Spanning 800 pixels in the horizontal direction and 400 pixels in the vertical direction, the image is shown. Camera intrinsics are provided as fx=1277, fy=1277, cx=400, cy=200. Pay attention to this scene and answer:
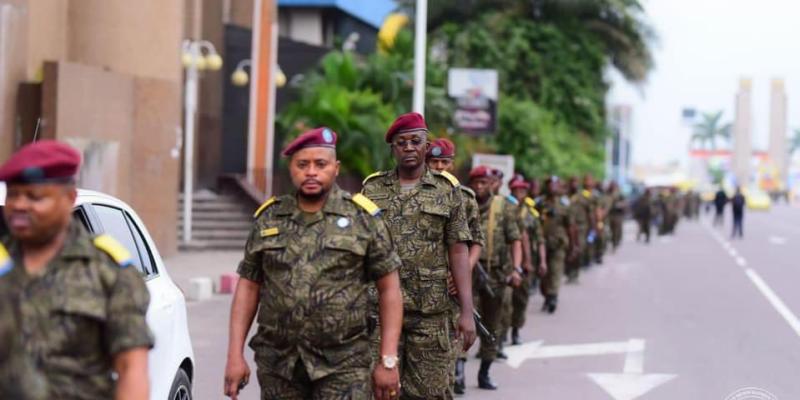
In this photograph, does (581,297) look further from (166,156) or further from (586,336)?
(166,156)

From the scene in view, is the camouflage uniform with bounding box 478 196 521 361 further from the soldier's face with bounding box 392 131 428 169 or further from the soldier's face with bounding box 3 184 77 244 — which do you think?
the soldier's face with bounding box 3 184 77 244

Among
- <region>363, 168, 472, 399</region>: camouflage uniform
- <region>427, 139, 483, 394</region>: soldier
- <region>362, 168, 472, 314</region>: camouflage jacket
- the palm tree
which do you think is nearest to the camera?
<region>363, 168, 472, 399</region>: camouflage uniform

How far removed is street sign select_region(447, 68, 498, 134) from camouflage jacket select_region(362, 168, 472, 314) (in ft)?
51.9

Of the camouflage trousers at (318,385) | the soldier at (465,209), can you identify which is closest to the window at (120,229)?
the camouflage trousers at (318,385)

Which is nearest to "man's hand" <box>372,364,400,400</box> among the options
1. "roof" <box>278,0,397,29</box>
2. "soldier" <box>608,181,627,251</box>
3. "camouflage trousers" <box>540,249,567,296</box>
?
"camouflage trousers" <box>540,249,567,296</box>

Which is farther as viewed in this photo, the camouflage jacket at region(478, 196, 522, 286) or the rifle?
the camouflage jacket at region(478, 196, 522, 286)

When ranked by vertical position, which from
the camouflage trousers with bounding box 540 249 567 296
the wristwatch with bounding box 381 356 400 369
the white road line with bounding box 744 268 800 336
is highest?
the wristwatch with bounding box 381 356 400 369

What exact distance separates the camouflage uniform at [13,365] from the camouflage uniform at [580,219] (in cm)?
1635

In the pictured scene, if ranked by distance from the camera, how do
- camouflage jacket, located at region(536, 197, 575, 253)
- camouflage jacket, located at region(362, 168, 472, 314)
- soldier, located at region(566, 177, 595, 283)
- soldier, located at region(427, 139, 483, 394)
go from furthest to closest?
soldier, located at region(566, 177, 595, 283), camouflage jacket, located at region(536, 197, 575, 253), soldier, located at region(427, 139, 483, 394), camouflage jacket, located at region(362, 168, 472, 314)

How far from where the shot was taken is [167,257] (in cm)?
2203

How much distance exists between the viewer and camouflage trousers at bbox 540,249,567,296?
16.0 metres

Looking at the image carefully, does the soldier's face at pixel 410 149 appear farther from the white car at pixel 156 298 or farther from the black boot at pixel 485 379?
the black boot at pixel 485 379

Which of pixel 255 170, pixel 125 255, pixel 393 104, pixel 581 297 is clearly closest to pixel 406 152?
pixel 125 255

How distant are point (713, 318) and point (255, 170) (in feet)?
47.7
